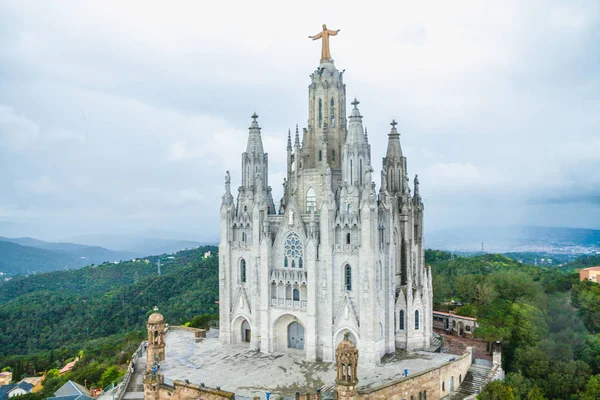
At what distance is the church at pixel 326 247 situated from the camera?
36281mm

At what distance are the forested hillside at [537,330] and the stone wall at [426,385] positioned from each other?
3.08m

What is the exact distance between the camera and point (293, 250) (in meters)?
39.0

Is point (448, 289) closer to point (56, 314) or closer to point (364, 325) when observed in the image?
point (364, 325)

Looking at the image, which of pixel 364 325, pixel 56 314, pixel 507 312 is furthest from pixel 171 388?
pixel 56 314

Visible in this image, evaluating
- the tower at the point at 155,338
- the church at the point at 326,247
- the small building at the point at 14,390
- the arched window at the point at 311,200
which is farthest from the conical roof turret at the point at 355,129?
the small building at the point at 14,390

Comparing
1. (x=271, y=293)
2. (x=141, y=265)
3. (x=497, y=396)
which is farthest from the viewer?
(x=141, y=265)

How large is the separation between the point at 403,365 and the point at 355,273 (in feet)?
23.1

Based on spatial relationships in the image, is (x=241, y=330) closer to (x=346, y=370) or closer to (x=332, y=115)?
(x=346, y=370)

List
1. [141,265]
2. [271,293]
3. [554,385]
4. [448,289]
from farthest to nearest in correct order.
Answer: [141,265], [448,289], [271,293], [554,385]

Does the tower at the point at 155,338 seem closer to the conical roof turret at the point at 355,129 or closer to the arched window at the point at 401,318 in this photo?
the arched window at the point at 401,318

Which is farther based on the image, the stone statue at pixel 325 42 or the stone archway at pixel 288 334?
the stone statue at pixel 325 42

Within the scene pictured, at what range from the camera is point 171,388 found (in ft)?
103

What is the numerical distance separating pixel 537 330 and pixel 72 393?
135ft

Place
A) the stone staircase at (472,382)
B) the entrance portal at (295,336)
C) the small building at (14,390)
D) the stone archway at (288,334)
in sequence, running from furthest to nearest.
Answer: the small building at (14,390) → the entrance portal at (295,336) → the stone archway at (288,334) → the stone staircase at (472,382)
